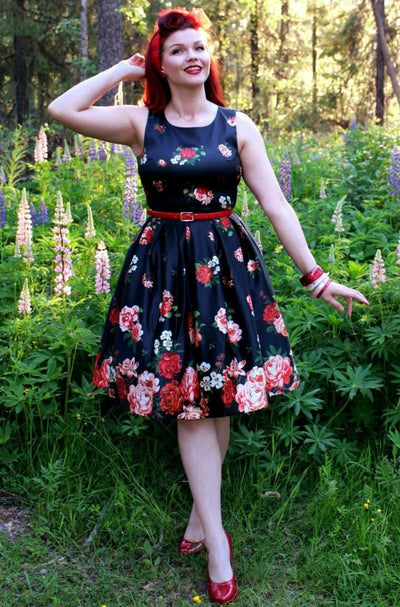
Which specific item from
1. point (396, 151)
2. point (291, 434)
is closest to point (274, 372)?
point (291, 434)

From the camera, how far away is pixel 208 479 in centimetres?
262

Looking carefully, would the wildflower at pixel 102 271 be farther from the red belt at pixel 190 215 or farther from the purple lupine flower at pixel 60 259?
the red belt at pixel 190 215

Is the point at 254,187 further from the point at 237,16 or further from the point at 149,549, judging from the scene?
the point at 237,16

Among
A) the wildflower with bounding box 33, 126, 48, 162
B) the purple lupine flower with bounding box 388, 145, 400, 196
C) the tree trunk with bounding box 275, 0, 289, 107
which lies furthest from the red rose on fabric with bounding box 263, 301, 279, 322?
the tree trunk with bounding box 275, 0, 289, 107

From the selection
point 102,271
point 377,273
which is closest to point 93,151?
point 102,271

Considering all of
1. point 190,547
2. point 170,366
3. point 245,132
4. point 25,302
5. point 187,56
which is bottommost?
point 190,547

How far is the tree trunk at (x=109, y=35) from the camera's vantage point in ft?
29.0

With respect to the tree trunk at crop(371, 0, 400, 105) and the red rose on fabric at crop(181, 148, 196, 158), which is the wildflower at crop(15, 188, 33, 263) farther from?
the tree trunk at crop(371, 0, 400, 105)

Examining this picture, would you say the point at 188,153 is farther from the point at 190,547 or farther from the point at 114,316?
the point at 190,547

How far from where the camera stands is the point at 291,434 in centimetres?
321

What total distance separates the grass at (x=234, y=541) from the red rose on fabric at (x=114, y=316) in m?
0.79

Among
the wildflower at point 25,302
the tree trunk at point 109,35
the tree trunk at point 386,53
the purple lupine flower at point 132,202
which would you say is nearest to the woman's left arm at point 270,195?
the wildflower at point 25,302

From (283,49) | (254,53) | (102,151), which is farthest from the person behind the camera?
(283,49)

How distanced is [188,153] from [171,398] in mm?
909
